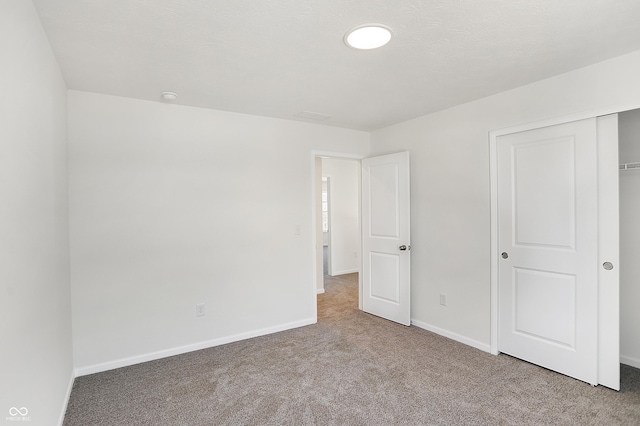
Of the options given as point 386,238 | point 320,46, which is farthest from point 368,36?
point 386,238

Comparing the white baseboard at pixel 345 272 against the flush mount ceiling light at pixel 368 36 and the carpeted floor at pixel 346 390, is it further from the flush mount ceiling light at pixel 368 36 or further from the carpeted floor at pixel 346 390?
the flush mount ceiling light at pixel 368 36

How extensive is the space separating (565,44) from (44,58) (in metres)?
3.13

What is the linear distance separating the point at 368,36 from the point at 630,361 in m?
3.38

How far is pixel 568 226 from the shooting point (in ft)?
8.42

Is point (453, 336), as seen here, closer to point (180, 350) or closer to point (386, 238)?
point (386, 238)

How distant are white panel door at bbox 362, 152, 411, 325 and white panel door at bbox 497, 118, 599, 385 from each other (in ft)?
3.41

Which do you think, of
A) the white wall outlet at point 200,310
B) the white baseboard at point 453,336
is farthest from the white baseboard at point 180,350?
the white baseboard at point 453,336

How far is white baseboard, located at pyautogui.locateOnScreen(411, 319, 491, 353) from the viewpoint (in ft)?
10.2

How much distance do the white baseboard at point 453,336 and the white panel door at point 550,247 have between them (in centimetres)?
15

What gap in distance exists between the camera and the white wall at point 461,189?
2.61 meters

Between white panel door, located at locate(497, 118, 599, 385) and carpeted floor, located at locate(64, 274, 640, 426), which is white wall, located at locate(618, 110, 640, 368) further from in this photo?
white panel door, located at locate(497, 118, 599, 385)

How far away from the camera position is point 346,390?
246 cm

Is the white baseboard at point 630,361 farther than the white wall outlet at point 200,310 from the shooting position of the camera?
No

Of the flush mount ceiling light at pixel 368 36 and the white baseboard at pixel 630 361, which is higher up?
the flush mount ceiling light at pixel 368 36
